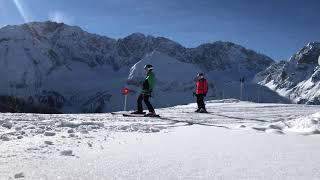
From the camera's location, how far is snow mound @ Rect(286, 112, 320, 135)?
8.91 m

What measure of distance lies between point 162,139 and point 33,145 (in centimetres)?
222

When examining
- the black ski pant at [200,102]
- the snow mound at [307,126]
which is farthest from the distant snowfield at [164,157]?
the black ski pant at [200,102]

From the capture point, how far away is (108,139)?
8414 mm

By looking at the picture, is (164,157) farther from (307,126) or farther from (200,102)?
(200,102)

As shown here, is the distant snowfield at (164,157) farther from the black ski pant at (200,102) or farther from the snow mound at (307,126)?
the black ski pant at (200,102)

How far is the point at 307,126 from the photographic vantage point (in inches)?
368

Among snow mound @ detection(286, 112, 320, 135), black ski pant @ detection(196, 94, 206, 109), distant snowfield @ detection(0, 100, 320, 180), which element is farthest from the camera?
black ski pant @ detection(196, 94, 206, 109)

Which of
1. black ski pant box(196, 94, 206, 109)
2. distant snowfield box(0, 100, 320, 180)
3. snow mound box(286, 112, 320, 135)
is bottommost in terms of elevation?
distant snowfield box(0, 100, 320, 180)

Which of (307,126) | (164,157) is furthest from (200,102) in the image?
(164,157)

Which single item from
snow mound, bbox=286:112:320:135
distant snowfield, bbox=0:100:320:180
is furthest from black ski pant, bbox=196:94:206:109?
distant snowfield, bbox=0:100:320:180

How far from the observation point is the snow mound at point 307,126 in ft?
29.2

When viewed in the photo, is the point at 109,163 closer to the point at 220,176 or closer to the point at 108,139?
the point at 220,176

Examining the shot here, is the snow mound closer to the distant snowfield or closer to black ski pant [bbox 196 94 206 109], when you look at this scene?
the distant snowfield

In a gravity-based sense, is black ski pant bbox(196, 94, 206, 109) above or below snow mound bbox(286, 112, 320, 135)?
above
